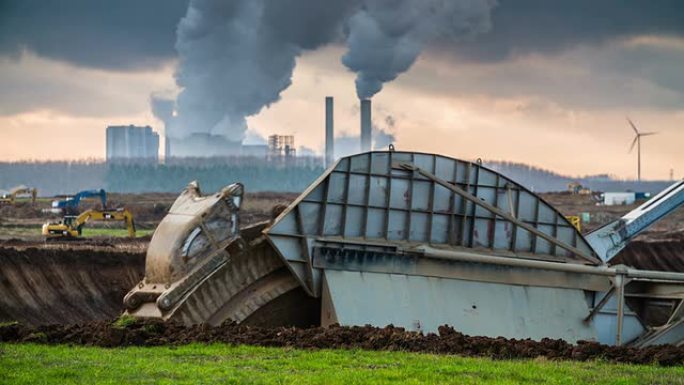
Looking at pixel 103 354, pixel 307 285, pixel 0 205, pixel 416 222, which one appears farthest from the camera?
pixel 0 205

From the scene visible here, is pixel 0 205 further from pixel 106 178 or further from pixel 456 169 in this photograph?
pixel 106 178

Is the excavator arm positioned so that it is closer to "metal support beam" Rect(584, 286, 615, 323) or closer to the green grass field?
"metal support beam" Rect(584, 286, 615, 323)

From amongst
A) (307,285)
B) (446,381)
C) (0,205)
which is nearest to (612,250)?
(307,285)

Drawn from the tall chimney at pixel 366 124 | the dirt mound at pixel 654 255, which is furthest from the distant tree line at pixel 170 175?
the dirt mound at pixel 654 255

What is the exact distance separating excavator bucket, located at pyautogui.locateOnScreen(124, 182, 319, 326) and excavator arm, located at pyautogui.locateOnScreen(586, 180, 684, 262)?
29.5ft

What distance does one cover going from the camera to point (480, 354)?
1777cm

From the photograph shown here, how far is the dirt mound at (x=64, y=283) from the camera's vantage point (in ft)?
103

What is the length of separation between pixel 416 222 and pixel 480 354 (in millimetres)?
8146

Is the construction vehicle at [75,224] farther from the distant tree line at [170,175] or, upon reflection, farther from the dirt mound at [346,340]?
the distant tree line at [170,175]

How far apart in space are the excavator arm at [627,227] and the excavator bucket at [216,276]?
29.5ft

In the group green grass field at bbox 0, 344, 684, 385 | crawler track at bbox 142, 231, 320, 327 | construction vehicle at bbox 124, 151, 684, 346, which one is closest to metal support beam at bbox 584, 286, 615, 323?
construction vehicle at bbox 124, 151, 684, 346

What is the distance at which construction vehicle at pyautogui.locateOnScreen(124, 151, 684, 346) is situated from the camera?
77.8 feet

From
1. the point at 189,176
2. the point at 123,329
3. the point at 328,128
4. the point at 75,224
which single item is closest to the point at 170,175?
the point at 189,176

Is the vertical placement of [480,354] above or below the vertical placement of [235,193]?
below
